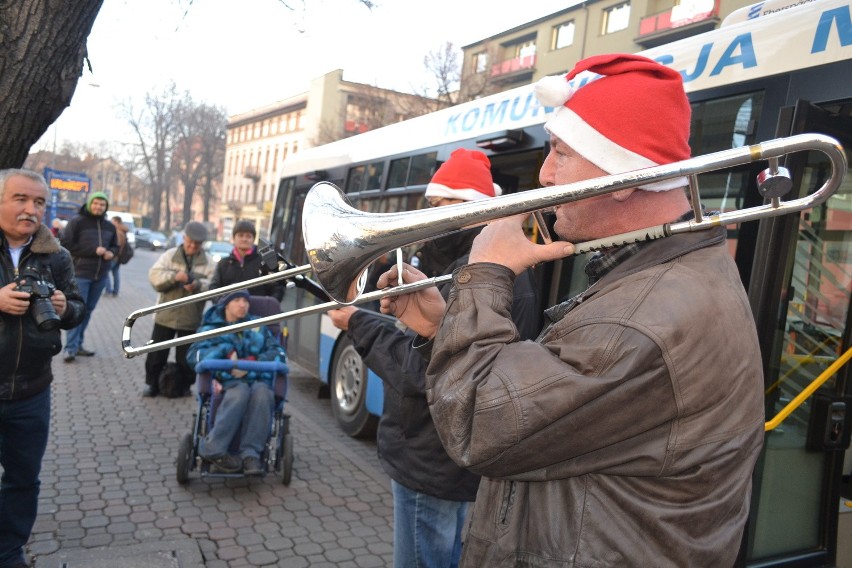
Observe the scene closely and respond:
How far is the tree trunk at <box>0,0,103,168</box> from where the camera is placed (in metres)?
3.27

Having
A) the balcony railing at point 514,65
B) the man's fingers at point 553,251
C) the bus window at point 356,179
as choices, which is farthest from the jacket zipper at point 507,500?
the balcony railing at point 514,65

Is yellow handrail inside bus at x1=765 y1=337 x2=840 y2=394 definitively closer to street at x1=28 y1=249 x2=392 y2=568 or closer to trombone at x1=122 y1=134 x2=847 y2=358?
trombone at x1=122 y1=134 x2=847 y2=358

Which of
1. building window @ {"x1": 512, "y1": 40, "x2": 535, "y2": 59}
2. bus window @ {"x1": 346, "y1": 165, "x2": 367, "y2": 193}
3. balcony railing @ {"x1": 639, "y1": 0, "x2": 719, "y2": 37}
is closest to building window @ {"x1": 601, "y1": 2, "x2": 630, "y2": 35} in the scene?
balcony railing @ {"x1": 639, "y1": 0, "x2": 719, "y2": 37}

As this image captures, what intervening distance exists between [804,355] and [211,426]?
384 centimetres

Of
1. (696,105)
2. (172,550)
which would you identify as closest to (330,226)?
(696,105)

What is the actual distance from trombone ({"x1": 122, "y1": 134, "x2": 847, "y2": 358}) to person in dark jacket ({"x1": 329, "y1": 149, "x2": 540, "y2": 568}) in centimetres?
61

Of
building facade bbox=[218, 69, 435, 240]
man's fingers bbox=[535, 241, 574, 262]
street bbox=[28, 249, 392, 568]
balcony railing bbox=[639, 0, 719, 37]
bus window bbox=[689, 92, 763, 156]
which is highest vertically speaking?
balcony railing bbox=[639, 0, 719, 37]

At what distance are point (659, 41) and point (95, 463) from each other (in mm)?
32395

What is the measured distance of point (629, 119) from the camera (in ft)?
4.62

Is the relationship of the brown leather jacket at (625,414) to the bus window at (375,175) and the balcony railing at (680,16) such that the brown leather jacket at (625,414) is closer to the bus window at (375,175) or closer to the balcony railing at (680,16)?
the bus window at (375,175)

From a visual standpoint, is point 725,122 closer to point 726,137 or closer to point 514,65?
point 726,137

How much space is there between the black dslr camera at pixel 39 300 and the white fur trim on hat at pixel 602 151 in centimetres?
274

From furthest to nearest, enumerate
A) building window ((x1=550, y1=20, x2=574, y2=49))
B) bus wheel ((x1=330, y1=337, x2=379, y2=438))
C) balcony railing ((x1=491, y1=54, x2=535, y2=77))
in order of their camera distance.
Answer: balcony railing ((x1=491, y1=54, x2=535, y2=77)) < building window ((x1=550, y1=20, x2=574, y2=49)) < bus wheel ((x1=330, y1=337, x2=379, y2=438))

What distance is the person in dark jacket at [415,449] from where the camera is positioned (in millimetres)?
2406
